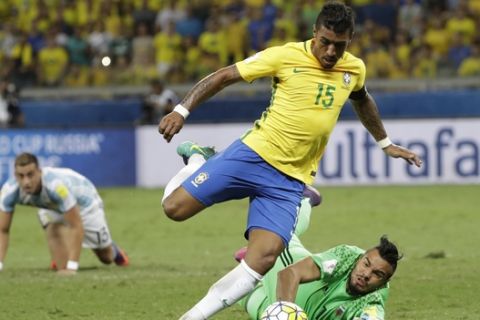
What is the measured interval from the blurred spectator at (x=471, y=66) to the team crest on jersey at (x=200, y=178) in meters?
14.9

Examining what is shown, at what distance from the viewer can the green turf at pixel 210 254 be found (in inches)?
414

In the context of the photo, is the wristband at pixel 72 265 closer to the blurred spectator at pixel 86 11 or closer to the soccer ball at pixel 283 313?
the soccer ball at pixel 283 313

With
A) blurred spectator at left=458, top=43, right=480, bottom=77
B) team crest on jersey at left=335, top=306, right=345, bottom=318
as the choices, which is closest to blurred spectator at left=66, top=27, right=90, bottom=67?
blurred spectator at left=458, top=43, right=480, bottom=77

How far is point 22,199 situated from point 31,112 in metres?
11.3

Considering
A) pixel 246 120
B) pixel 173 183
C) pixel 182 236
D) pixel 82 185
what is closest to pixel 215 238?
pixel 182 236

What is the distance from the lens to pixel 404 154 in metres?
9.39

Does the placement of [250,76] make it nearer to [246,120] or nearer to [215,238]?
[215,238]

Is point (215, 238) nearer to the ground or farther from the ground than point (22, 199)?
nearer to the ground

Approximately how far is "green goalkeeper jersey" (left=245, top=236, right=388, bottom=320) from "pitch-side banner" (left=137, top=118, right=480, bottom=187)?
12340 mm

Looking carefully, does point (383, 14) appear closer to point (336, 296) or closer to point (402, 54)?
point (402, 54)

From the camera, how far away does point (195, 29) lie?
84.6 ft

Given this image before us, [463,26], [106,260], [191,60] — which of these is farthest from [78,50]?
[106,260]

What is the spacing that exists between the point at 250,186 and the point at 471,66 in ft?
49.0

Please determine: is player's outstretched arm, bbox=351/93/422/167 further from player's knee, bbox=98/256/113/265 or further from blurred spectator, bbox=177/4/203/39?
blurred spectator, bbox=177/4/203/39
